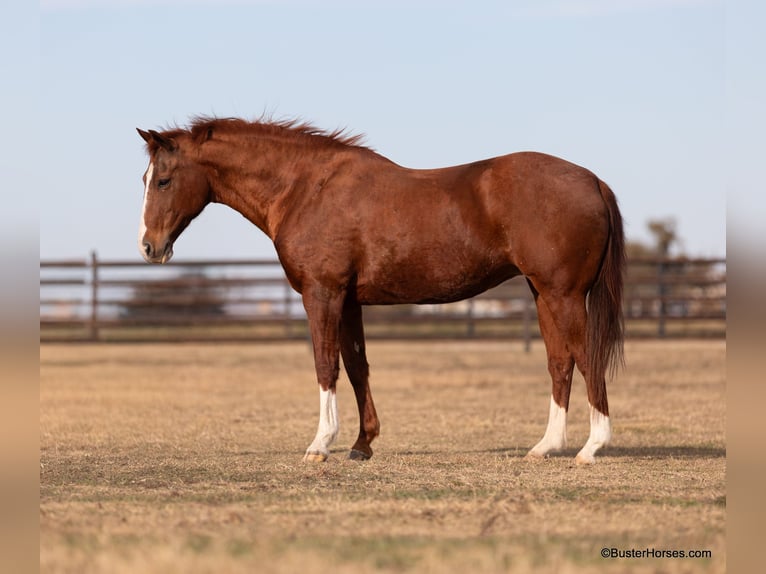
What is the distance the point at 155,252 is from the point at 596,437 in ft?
12.1

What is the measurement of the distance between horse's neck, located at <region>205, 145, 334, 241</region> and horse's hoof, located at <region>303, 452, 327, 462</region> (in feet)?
5.89

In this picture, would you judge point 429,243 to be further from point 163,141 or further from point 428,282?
point 163,141

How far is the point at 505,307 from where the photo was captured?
36.0 metres

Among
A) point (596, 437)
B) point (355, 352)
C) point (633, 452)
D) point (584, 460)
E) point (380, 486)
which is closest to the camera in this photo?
point (380, 486)

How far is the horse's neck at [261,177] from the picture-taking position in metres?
8.16

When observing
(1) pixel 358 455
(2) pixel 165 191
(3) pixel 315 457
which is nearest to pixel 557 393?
(1) pixel 358 455

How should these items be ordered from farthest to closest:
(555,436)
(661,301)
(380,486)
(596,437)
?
(661,301)
(555,436)
(596,437)
(380,486)

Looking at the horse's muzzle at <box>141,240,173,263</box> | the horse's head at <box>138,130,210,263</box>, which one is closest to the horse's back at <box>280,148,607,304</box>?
the horse's head at <box>138,130,210,263</box>

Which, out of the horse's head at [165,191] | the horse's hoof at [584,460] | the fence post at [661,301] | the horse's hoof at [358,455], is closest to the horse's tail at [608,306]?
the horse's hoof at [584,460]

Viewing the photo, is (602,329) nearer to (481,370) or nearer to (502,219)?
(502,219)

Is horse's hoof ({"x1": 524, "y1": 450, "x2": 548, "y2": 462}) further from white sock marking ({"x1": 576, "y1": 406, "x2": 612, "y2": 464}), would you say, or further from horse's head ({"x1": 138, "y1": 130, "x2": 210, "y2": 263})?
horse's head ({"x1": 138, "y1": 130, "x2": 210, "y2": 263})

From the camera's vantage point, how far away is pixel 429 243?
7656 millimetres

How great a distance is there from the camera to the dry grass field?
4375 mm
